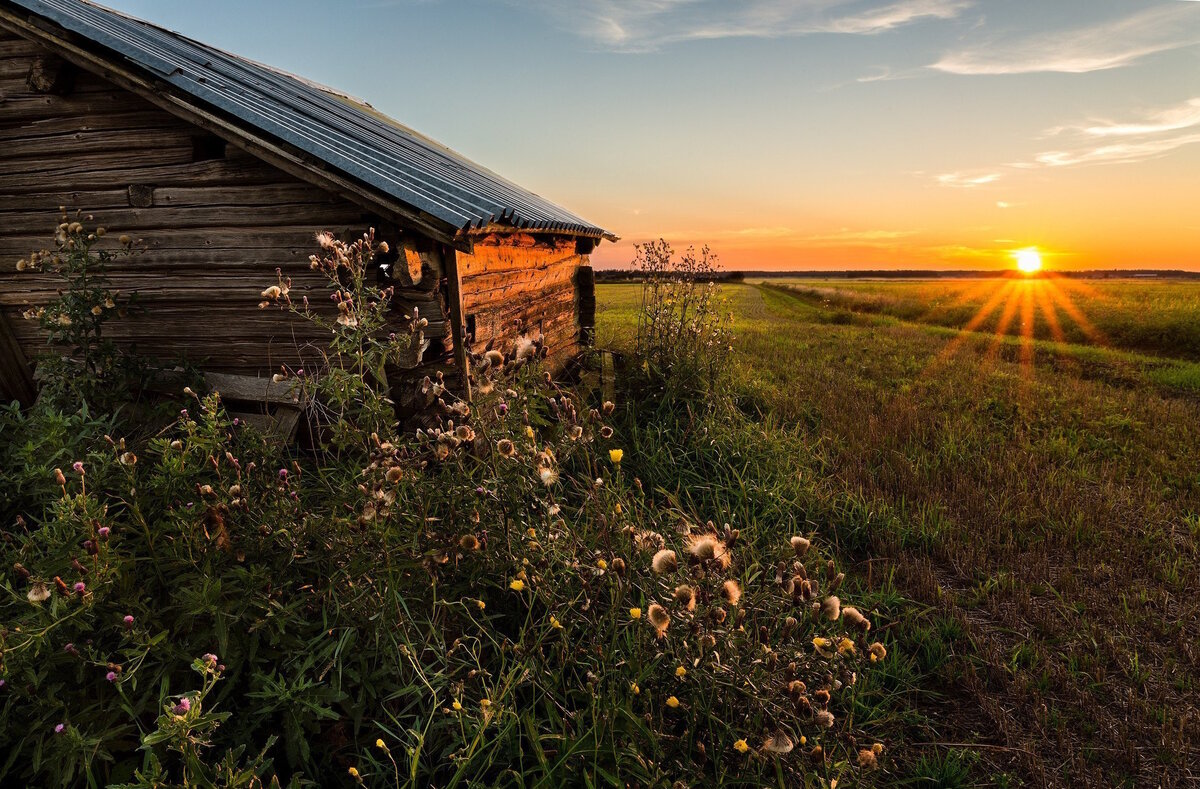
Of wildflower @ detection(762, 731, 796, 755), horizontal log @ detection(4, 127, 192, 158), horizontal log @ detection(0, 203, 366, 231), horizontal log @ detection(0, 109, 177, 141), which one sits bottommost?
wildflower @ detection(762, 731, 796, 755)

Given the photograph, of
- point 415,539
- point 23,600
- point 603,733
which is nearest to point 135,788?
point 23,600

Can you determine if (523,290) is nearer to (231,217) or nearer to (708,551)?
(231,217)

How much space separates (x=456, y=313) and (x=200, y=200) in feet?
7.55

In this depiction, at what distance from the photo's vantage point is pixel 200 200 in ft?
15.4

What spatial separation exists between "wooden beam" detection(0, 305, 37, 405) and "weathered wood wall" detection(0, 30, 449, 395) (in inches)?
39.5

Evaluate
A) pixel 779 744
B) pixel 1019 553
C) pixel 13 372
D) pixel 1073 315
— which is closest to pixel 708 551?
pixel 779 744

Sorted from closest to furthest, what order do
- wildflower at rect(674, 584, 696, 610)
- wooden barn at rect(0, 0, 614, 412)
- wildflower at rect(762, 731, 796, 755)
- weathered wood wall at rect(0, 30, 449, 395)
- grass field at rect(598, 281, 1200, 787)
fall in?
wildflower at rect(762, 731, 796, 755) → wildflower at rect(674, 584, 696, 610) → grass field at rect(598, 281, 1200, 787) → wooden barn at rect(0, 0, 614, 412) → weathered wood wall at rect(0, 30, 449, 395)

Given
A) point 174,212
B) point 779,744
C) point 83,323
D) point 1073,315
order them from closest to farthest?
point 779,744
point 83,323
point 174,212
point 1073,315

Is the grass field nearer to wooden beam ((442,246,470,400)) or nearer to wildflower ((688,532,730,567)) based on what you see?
wildflower ((688,532,730,567))

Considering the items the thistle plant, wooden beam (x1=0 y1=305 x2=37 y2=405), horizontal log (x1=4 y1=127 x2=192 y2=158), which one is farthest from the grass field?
wooden beam (x1=0 y1=305 x2=37 y2=405)

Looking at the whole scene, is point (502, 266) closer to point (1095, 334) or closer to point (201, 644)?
point (201, 644)

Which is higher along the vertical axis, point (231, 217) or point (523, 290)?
point (231, 217)

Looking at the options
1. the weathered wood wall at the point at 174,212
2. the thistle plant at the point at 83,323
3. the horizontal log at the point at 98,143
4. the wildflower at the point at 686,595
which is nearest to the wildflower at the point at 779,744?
the wildflower at the point at 686,595

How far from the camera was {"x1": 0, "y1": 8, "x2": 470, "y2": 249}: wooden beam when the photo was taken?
4.04 meters
